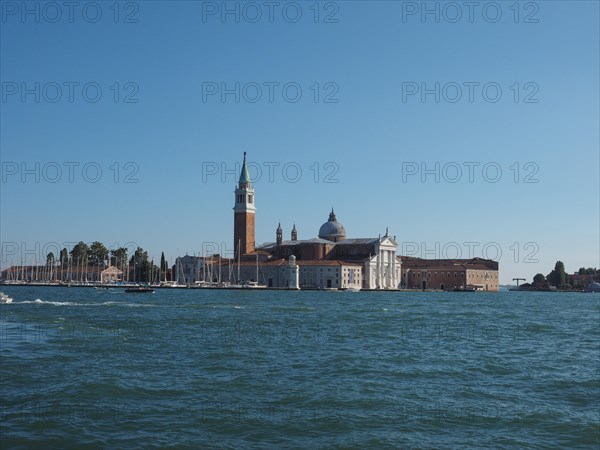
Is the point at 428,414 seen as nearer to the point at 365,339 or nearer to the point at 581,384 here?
the point at 581,384

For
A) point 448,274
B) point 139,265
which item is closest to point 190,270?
point 139,265

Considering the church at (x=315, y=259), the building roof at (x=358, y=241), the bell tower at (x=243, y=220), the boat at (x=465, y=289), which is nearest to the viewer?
the church at (x=315, y=259)

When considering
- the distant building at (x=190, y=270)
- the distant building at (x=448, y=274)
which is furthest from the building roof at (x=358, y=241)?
the distant building at (x=190, y=270)

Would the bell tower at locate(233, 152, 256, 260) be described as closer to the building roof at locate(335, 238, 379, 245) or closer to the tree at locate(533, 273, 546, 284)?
the building roof at locate(335, 238, 379, 245)

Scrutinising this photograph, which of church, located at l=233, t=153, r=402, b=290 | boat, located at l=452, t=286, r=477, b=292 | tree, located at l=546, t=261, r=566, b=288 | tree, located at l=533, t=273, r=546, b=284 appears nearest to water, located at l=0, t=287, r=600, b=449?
church, located at l=233, t=153, r=402, b=290

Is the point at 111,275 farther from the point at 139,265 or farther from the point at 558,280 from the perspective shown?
the point at 558,280

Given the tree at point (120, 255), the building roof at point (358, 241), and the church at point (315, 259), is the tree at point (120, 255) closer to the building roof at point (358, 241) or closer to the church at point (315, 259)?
the church at point (315, 259)
